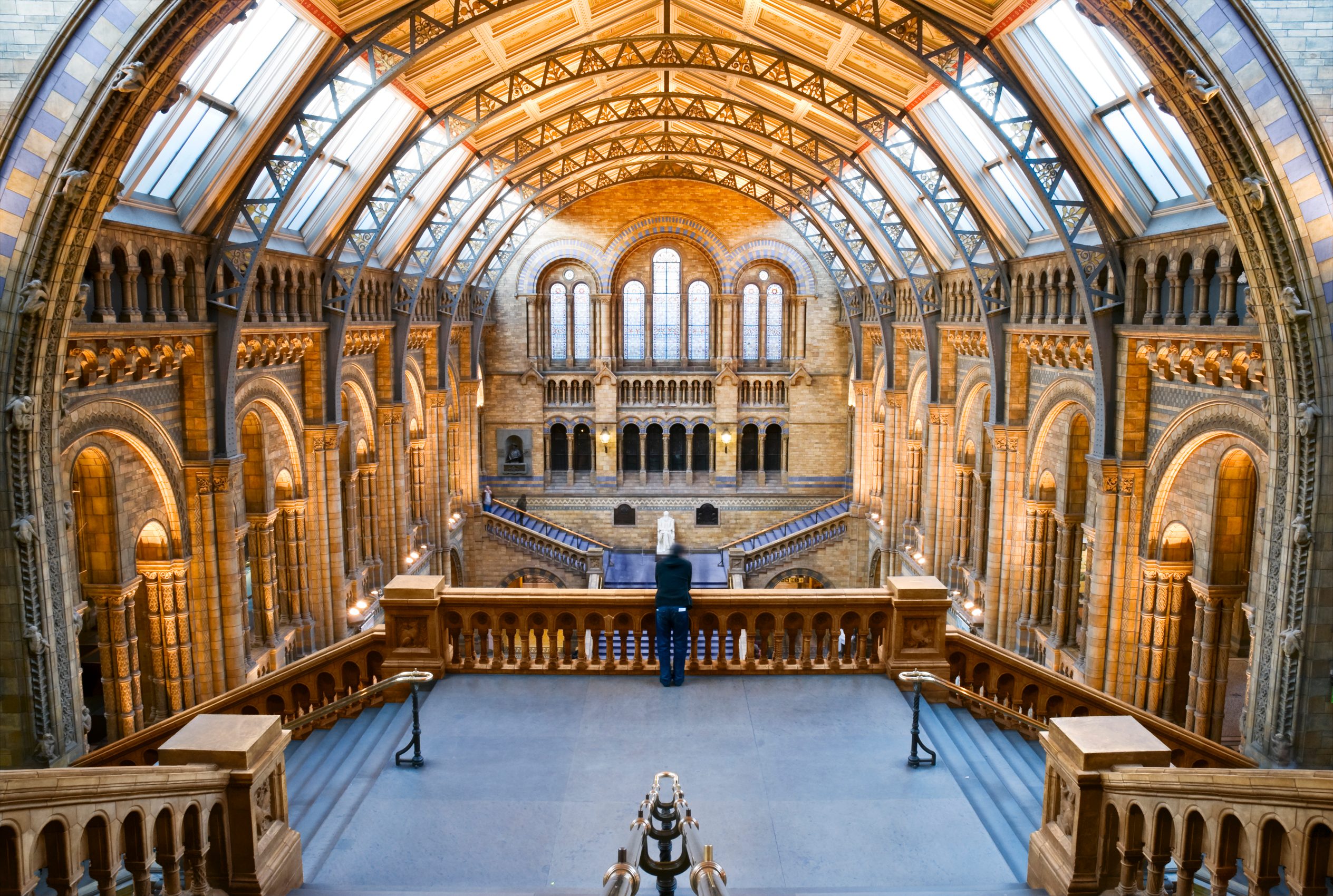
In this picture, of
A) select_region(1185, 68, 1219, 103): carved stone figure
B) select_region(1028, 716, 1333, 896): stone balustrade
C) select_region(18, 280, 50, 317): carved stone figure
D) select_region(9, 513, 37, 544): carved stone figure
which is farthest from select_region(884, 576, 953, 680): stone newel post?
Result: select_region(18, 280, 50, 317): carved stone figure

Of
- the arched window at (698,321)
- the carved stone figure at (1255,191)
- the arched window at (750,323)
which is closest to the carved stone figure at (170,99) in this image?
the carved stone figure at (1255,191)

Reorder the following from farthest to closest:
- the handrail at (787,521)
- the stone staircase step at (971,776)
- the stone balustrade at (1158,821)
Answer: the handrail at (787,521), the stone staircase step at (971,776), the stone balustrade at (1158,821)

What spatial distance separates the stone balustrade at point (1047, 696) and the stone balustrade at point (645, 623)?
0.45m

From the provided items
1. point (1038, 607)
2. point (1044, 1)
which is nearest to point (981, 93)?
point (1044, 1)

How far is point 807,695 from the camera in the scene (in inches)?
376

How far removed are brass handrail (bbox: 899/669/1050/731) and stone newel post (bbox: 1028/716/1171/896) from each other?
0.54 m

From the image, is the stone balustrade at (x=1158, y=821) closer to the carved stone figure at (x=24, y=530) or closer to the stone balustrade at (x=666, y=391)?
the carved stone figure at (x=24, y=530)

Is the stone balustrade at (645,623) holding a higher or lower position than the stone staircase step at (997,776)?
higher

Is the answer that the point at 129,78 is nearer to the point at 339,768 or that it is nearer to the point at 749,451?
the point at 339,768

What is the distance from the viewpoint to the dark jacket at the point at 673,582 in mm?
9492

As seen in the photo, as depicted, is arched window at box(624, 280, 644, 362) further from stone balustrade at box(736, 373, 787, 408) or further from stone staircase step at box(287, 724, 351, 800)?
stone staircase step at box(287, 724, 351, 800)

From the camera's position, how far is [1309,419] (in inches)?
362

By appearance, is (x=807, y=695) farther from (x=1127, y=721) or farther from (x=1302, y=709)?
(x=1302, y=709)

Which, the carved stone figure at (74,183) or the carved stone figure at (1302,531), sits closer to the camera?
the carved stone figure at (74,183)
